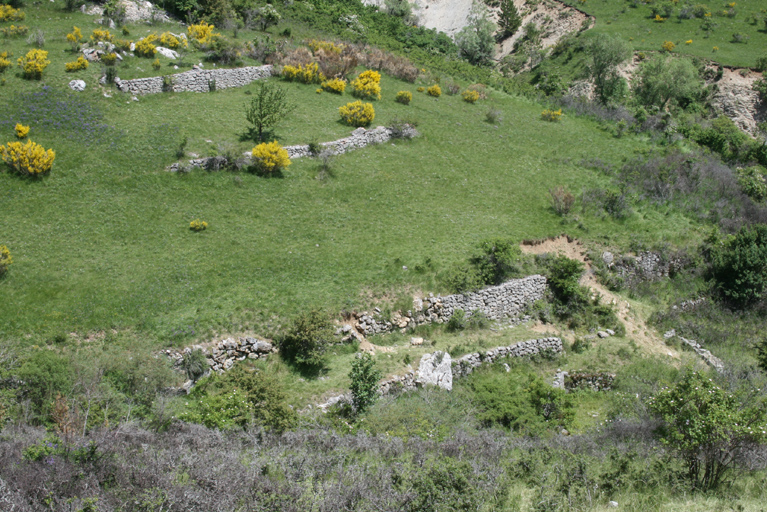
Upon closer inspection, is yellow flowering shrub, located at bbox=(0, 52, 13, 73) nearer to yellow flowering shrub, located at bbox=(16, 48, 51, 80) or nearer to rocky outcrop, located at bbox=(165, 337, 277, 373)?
yellow flowering shrub, located at bbox=(16, 48, 51, 80)

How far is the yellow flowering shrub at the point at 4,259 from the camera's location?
16016 millimetres

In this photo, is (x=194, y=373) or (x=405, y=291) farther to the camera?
(x=405, y=291)

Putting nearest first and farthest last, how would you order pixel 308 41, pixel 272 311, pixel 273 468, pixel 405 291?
pixel 273 468
pixel 272 311
pixel 405 291
pixel 308 41

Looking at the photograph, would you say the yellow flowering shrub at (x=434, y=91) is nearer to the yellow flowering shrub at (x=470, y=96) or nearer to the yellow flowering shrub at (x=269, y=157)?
the yellow flowering shrub at (x=470, y=96)

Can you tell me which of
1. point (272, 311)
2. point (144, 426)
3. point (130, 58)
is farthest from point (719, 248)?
point (130, 58)

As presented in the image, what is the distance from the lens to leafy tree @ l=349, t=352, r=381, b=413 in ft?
48.0

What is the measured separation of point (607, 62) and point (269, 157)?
3427 cm

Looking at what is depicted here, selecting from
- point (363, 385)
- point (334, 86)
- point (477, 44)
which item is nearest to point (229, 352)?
point (363, 385)

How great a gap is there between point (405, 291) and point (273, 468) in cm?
1056

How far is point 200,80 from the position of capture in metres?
29.3

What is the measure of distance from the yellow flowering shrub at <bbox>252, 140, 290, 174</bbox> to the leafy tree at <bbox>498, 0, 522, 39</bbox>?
158 feet

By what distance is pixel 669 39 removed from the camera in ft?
173

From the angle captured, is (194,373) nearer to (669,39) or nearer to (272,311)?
(272,311)

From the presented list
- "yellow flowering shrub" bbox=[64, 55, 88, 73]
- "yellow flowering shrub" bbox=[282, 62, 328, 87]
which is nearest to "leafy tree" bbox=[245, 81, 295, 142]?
"yellow flowering shrub" bbox=[282, 62, 328, 87]
